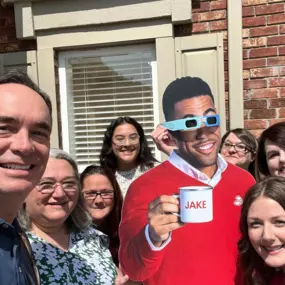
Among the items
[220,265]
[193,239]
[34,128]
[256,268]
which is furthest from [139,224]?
[34,128]

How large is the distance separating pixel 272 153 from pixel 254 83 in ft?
5.80

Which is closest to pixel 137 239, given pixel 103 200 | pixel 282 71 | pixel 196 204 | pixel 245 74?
pixel 196 204

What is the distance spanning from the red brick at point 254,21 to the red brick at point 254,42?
13cm

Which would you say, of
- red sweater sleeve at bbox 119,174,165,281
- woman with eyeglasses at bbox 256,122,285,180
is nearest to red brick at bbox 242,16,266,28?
woman with eyeglasses at bbox 256,122,285,180

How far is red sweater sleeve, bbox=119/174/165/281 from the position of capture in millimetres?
1564

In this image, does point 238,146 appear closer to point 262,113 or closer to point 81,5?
point 262,113

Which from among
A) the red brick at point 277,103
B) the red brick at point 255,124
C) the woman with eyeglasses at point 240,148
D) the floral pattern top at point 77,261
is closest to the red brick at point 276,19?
the red brick at point 277,103

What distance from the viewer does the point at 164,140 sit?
5.61 ft

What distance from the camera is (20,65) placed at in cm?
410

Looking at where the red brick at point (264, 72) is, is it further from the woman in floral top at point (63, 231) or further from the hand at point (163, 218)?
the hand at point (163, 218)

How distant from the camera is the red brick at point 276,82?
361 cm

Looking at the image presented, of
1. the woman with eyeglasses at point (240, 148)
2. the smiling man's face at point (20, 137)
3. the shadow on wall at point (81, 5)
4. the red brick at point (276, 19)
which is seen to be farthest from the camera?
the shadow on wall at point (81, 5)

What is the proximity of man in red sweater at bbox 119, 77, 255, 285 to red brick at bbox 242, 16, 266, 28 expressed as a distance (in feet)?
7.27

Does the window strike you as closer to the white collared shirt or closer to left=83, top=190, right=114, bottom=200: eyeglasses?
left=83, top=190, right=114, bottom=200: eyeglasses
